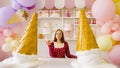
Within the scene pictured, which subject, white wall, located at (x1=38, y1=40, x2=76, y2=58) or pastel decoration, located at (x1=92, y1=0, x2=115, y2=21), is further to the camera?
white wall, located at (x1=38, y1=40, x2=76, y2=58)

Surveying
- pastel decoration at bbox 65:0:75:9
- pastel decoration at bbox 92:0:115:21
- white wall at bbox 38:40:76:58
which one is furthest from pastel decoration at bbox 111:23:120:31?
white wall at bbox 38:40:76:58

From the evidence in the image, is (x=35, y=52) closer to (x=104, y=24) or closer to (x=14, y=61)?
(x=14, y=61)

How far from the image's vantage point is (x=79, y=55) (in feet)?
4.32

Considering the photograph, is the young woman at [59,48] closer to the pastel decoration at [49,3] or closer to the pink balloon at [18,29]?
the pink balloon at [18,29]

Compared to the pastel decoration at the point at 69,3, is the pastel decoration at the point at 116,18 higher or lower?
lower

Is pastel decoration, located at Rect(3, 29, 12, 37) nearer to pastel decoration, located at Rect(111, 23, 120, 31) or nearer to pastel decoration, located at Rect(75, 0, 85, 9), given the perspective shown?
pastel decoration, located at Rect(75, 0, 85, 9)

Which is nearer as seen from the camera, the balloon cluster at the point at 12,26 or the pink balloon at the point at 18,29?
the balloon cluster at the point at 12,26

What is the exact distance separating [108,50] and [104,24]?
303mm

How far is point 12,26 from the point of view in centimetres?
288

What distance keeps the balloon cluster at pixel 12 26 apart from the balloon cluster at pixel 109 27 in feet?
3.37

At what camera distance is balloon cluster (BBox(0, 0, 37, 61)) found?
2775mm

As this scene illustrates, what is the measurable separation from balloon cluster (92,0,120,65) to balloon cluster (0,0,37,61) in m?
1.03

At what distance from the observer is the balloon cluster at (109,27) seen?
87.6 inches

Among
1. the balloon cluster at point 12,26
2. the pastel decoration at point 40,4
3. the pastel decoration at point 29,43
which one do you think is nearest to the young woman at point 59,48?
the balloon cluster at point 12,26
